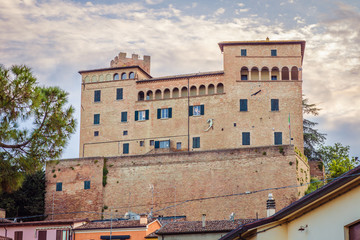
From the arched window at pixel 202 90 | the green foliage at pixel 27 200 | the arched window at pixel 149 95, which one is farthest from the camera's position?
the arched window at pixel 149 95

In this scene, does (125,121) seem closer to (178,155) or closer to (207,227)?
(178,155)

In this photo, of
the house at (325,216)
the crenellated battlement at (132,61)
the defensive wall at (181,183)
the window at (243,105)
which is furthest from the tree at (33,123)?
the crenellated battlement at (132,61)

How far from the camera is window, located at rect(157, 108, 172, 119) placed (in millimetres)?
52750

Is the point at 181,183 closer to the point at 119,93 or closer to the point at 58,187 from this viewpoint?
the point at 58,187

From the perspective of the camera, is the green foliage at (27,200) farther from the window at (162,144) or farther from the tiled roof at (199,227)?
the tiled roof at (199,227)

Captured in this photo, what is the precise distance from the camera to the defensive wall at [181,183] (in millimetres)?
44188

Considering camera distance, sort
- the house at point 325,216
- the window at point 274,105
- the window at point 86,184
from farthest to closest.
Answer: the window at point 274,105 → the window at point 86,184 → the house at point 325,216

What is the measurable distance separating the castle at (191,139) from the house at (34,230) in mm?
8072

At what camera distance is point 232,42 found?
51.8 m

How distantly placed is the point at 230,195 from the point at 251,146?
6917 millimetres

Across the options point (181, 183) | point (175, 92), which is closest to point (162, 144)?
point (175, 92)

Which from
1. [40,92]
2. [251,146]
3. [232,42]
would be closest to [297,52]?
[232,42]

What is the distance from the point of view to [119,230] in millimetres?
36594

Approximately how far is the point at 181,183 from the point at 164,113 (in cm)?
834
